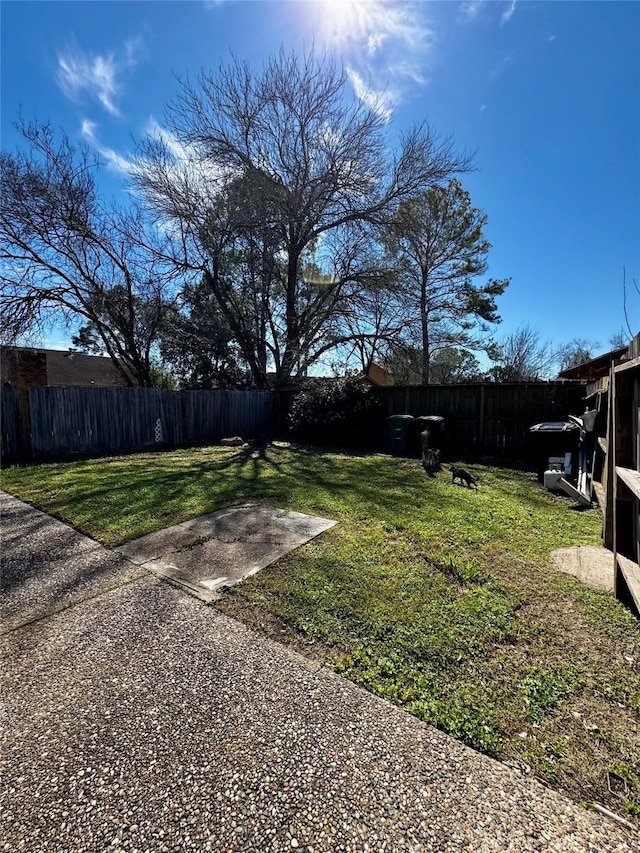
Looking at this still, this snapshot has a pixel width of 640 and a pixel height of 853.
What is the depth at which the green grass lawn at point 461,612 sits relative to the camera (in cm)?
153

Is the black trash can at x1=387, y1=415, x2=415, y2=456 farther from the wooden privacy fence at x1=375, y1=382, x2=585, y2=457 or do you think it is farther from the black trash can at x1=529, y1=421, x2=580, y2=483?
the black trash can at x1=529, y1=421, x2=580, y2=483

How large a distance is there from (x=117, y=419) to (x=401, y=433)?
7.28m

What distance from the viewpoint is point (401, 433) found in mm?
9195

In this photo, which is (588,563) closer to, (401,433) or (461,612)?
(461,612)

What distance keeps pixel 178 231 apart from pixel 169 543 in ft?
40.8

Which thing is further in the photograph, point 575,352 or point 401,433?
point 575,352

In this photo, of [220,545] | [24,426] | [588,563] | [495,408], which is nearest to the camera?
[588,563]

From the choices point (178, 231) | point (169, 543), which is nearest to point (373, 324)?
point (178, 231)

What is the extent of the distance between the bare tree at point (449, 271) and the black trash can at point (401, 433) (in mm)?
6720

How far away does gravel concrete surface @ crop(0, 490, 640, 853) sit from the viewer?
1.14 metres

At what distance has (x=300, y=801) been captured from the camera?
1240mm

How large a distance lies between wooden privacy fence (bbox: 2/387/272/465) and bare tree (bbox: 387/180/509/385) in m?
7.91

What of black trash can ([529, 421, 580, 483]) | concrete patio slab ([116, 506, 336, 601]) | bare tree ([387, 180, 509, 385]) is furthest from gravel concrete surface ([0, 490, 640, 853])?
bare tree ([387, 180, 509, 385])

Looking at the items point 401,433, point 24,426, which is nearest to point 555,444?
point 401,433
